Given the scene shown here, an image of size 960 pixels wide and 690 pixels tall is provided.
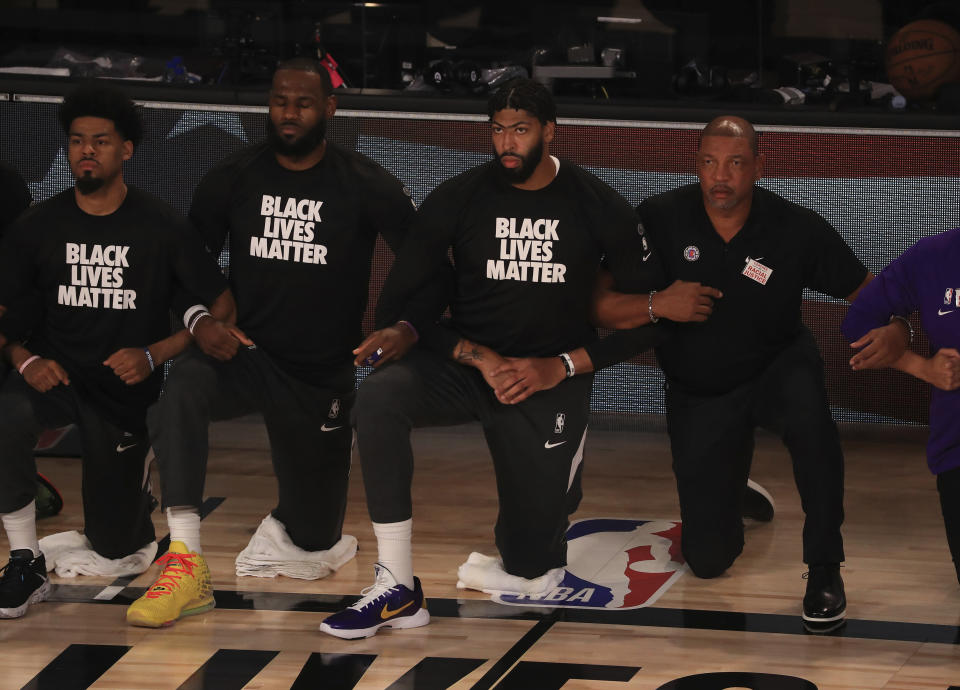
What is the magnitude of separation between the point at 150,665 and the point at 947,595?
239cm

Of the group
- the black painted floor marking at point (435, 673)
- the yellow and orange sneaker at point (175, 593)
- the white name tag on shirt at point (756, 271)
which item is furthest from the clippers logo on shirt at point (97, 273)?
the white name tag on shirt at point (756, 271)

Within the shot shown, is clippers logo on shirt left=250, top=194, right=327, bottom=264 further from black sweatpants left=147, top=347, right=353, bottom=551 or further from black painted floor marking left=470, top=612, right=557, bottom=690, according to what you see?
black painted floor marking left=470, top=612, right=557, bottom=690

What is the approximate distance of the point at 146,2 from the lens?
8758 millimetres

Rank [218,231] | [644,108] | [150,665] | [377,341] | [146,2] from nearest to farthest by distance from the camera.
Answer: [150,665] < [377,341] < [218,231] < [644,108] < [146,2]

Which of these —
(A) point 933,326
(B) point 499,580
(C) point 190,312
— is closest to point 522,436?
(B) point 499,580

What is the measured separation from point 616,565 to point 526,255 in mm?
1096

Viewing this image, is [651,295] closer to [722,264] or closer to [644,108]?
[722,264]

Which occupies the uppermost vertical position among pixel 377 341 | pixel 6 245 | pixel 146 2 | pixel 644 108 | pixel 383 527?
pixel 146 2

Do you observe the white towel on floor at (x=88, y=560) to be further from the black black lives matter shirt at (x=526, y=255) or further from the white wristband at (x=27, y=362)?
the black black lives matter shirt at (x=526, y=255)

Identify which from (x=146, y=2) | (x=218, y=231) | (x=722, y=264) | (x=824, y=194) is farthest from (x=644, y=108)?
(x=146, y=2)

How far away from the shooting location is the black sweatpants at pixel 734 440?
13.5ft

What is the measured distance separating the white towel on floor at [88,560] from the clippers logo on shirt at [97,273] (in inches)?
32.2

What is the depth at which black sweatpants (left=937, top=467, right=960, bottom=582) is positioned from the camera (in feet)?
12.8

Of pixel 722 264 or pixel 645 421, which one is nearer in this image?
pixel 722 264
